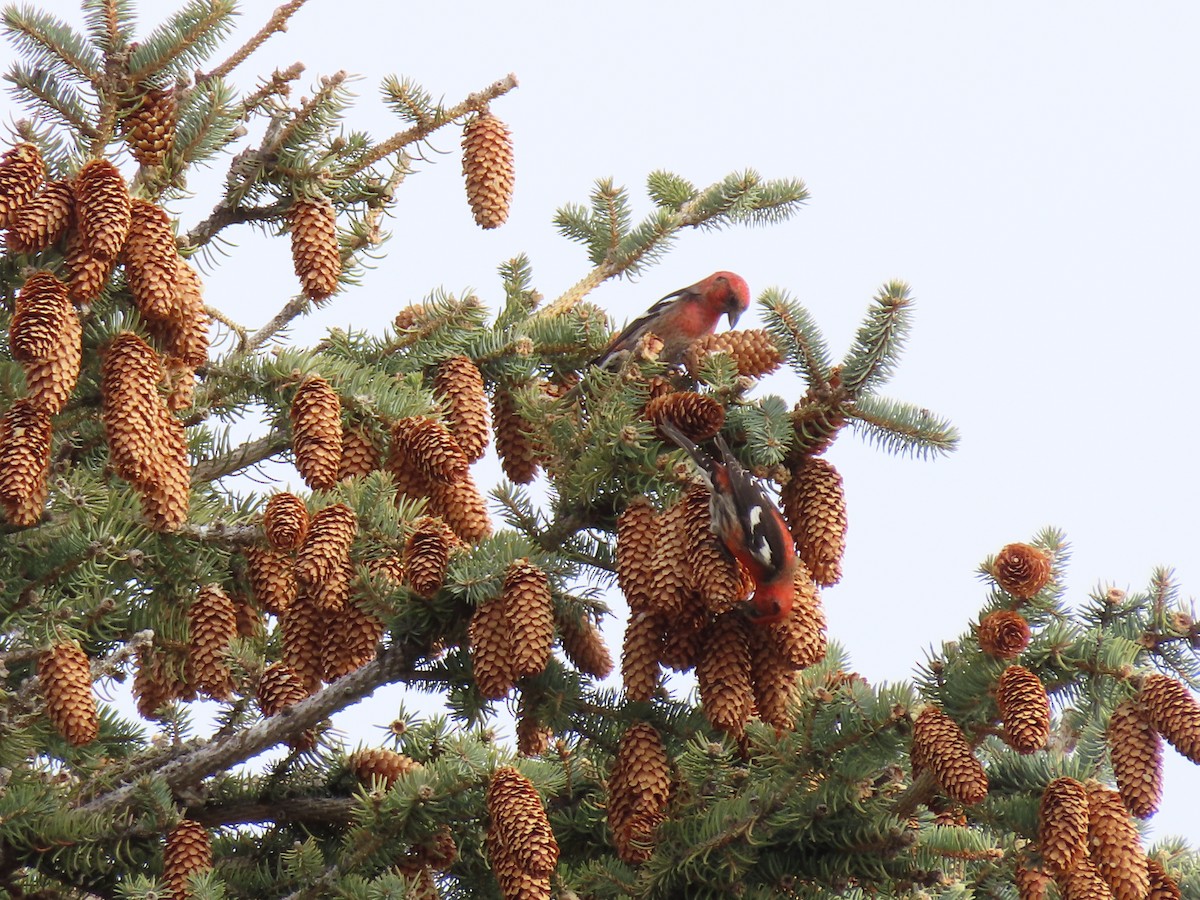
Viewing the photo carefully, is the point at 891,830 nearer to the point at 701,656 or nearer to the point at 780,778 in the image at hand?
the point at 780,778

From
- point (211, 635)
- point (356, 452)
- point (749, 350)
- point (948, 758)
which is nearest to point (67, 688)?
point (211, 635)

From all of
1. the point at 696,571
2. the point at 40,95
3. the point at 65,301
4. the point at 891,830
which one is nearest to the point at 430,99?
the point at 40,95

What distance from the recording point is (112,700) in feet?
12.3

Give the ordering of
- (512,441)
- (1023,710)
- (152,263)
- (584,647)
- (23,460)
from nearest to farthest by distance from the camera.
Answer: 1. (1023,710)
2. (23,460)
3. (152,263)
4. (584,647)
5. (512,441)

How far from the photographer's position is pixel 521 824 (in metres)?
2.78

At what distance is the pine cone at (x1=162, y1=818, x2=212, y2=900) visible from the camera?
3035mm

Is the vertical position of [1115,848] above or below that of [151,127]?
below

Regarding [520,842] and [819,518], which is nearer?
[520,842]

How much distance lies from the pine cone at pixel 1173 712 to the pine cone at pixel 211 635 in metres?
1.88

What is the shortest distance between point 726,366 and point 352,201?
1.10 meters

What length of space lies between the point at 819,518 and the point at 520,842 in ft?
3.09

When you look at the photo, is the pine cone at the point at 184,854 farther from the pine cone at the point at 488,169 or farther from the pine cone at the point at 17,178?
the pine cone at the point at 488,169

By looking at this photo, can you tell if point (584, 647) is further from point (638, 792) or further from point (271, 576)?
point (271, 576)

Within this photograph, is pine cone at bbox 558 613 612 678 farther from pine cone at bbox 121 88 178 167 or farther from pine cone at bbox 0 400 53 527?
pine cone at bbox 121 88 178 167
